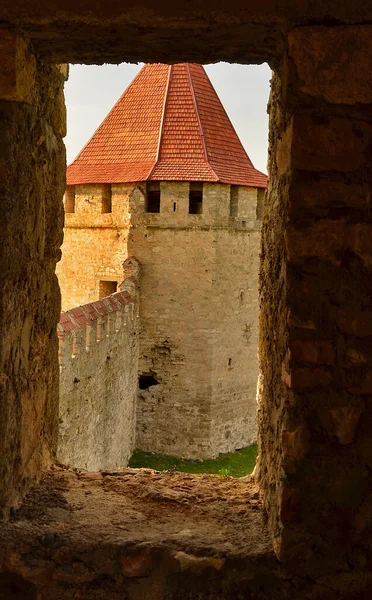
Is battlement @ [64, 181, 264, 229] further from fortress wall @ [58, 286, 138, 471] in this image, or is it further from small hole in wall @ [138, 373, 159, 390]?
small hole in wall @ [138, 373, 159, 390]

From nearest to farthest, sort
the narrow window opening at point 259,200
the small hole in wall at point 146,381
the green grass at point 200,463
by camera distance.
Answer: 1. the green grass at point 200,463
2. the small hole in wall at point 146,381
3. the narrow window opening at point 259,200

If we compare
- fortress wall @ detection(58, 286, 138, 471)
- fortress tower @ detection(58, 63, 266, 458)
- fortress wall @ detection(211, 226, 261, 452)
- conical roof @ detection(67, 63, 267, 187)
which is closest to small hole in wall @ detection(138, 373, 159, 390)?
fortress tower @ detection(58, 63, 266, 458)

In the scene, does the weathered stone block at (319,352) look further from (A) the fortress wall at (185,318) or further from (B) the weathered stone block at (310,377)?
(A) the fortress wall at (185,318)

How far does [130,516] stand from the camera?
7.68ft

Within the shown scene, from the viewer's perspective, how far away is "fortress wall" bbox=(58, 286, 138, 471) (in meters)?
8.07

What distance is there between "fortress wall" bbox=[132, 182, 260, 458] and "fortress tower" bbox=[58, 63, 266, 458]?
0.9 inches

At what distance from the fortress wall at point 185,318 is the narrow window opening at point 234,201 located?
139mm

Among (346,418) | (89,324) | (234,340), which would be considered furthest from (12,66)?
(234,340)

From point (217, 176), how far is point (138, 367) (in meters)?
4.41

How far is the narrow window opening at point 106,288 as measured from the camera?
48.3ft

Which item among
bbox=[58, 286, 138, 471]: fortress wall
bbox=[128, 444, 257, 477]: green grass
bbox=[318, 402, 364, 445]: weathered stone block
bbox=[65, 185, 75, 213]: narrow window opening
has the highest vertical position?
bbox=[65, 185, 75, 213]: narrow window opening

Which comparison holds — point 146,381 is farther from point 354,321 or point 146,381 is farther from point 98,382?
point 354,321

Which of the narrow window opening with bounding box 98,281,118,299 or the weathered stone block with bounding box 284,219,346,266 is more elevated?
the weathered stone block with bounding box 284,219,346,266

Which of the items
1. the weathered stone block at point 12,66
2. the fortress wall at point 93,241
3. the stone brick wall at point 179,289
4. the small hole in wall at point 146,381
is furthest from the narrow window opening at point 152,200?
the weathered stone block at point 12,66
